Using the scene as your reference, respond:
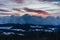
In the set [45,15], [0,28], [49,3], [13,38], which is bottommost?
[13,38]

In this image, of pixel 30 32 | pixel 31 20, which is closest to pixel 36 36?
pixel 30 32

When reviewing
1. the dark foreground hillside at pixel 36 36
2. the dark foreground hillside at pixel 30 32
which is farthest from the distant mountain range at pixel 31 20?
the dark foreground hillside at pixel 36 36

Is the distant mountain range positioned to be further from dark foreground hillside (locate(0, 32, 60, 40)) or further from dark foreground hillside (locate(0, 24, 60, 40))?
dark foreground hillside (locate(0, 32, 60, 40))

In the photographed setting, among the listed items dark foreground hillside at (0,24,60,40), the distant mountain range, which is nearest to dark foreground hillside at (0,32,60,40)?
dark foreground hillside at (0,24,60,40)

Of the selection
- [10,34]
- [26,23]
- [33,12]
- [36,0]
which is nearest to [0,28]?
[10,34]

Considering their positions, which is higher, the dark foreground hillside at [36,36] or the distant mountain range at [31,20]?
the distant mountain range at [31,20]

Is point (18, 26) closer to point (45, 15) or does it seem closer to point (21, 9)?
point (21, 9)

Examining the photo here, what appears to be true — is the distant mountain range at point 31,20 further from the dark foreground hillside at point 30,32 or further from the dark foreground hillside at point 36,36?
the dark foreground hillside at point 36,36

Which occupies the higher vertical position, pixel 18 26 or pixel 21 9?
pixel 21 9

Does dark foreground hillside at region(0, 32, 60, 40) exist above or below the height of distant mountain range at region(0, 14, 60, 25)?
below
